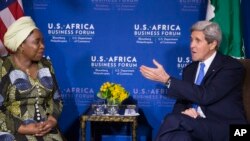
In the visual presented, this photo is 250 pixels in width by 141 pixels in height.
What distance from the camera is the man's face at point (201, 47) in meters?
3.31

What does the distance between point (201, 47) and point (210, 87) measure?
35 cm

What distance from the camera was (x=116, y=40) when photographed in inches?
174

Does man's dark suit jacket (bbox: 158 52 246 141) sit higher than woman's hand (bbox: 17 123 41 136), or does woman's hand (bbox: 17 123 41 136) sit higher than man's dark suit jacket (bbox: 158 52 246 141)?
man's dark suit jacket (bbox: 158 52 246 141)

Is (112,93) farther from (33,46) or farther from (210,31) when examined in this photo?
(210,31)

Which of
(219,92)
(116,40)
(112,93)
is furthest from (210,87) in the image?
(116,40)

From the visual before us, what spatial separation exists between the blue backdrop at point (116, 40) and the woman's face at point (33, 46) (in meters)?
Answer: 1.20

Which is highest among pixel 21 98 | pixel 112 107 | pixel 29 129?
pixel 21 98

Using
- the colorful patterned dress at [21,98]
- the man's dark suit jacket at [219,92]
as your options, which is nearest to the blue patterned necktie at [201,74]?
the man's dark suit jacket at [219,92]

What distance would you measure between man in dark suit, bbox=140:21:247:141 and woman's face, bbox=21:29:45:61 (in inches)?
32.2

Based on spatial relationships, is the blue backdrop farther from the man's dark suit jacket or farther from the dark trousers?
the dark trousers

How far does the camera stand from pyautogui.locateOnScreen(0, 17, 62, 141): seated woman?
3115 mm

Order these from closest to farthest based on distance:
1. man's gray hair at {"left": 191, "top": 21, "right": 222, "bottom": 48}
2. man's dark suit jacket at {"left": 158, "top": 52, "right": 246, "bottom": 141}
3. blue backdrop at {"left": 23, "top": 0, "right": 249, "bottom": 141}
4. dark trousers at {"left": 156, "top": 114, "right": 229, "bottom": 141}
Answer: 1. dark trousers at {"left": 156, "top": 114, "right": 229, "bottom": 141}
2. man's dark suit jacket at {"left": 158, "top": 52, "right": 246, "bottom": 141}
3. man's gray hair at {"left": 191, "top": 21, "right": 222, "bottom": 48}
4. blue backdrop at {"left": 23, "top": 0, "right": 249, "bottom": 141}

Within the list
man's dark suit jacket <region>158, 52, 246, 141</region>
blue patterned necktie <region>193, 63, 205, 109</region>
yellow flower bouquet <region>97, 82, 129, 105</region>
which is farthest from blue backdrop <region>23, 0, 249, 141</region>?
man's dark suit jacket <region>158, 52, 246, 141</region>

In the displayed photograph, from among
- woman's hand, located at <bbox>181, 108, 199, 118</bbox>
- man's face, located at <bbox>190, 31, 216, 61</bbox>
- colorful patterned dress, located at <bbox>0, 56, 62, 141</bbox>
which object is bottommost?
woman's hand, located at <bbox>181, 108, 199, 118</bbox>
